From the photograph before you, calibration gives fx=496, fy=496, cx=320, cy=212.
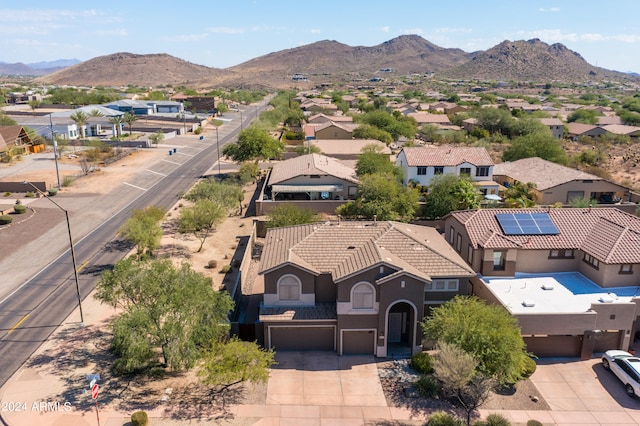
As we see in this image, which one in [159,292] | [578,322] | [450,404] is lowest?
[450,404]

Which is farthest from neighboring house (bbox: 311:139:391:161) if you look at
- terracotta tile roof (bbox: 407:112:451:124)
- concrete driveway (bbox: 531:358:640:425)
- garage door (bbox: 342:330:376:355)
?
concrete driveway (bbox: 531:358:640:425)

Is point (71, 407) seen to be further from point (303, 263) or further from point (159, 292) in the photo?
point (303, 263)

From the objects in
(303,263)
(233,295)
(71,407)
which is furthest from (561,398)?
(71,407)

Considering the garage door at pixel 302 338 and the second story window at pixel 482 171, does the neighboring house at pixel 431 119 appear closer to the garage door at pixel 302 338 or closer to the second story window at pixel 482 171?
the second story window at pixel 482 171

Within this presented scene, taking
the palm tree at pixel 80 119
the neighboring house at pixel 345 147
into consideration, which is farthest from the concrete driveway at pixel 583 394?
the palm tree at pixel 80 119

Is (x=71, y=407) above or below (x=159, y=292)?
below

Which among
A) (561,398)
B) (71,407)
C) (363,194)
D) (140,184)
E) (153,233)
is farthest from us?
(140,184)
